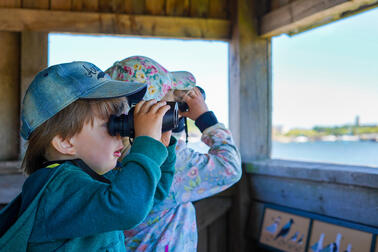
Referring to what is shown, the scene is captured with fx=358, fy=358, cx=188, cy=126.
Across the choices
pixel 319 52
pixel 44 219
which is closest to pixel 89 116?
pixel 44 219

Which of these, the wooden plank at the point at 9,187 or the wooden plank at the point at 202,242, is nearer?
the wooden plank at the point at 9,187

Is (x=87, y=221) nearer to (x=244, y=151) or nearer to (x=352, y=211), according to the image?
(x=352, y=211)

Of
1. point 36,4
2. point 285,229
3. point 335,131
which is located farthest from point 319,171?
→ point 36,4

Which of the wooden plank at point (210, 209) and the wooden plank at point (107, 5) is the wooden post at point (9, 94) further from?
the wooden plank at point (210, 209)

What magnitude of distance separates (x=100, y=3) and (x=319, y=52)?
1.57m

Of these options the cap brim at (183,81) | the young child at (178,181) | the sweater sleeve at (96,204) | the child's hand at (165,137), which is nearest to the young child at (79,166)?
the sweater sleeve at (96,204)

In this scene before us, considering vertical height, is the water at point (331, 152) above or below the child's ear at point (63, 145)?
below

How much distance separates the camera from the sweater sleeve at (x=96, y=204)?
79 cm

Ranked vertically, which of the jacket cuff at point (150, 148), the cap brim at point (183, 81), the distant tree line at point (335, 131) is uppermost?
the cap brim at point (183, 81)

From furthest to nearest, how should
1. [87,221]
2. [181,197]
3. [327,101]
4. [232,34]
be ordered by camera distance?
[327,101]
[232,34]
[181,197]
[87,221]

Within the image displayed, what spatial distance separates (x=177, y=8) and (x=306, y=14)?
89cm

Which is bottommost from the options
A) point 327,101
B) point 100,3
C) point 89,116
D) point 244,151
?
point 244,151

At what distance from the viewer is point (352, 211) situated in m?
1.87

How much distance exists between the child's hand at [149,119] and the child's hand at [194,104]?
511 millimetres
